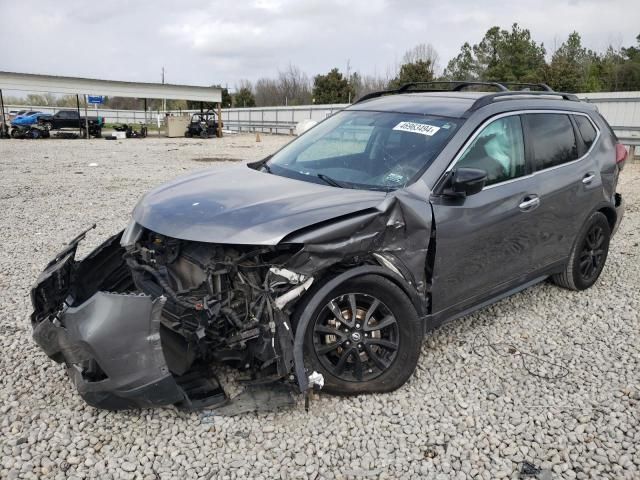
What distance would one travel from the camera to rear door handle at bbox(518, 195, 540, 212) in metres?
3.94

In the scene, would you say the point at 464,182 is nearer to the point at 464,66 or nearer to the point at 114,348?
the point at 114,348

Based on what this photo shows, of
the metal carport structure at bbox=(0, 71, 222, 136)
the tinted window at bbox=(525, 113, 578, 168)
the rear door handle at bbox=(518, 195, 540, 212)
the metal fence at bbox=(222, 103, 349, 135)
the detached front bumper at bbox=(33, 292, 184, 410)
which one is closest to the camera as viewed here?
the detached front bumper at bbox=(33, 292, 184, 410)

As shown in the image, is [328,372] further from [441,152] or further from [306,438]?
[441,152]

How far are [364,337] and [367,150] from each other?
4.90 ft

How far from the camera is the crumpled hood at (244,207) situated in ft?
9.54

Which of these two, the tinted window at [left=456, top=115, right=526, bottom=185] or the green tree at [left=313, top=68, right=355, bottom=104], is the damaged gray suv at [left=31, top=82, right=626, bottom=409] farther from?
the green tree at [left=313, top=68, right=355, bottom=104]

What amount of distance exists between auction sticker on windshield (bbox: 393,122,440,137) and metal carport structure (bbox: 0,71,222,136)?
3197 cm

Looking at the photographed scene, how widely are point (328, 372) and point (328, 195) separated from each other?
1077mm

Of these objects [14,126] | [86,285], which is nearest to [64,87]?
[14,126]

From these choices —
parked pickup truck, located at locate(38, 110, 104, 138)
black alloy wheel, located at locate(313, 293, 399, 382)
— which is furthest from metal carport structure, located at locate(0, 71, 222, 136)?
black alloy wheel, located at locate(313, 293, 399, 382)

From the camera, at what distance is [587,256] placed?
16.5ft

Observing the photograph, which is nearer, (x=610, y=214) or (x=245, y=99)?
(x=610, y=214)

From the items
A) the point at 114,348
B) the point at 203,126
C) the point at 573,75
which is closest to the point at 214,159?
the point at 114,348

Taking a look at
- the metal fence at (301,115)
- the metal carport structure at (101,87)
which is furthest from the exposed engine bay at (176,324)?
the metal carport structure at (101,87)
